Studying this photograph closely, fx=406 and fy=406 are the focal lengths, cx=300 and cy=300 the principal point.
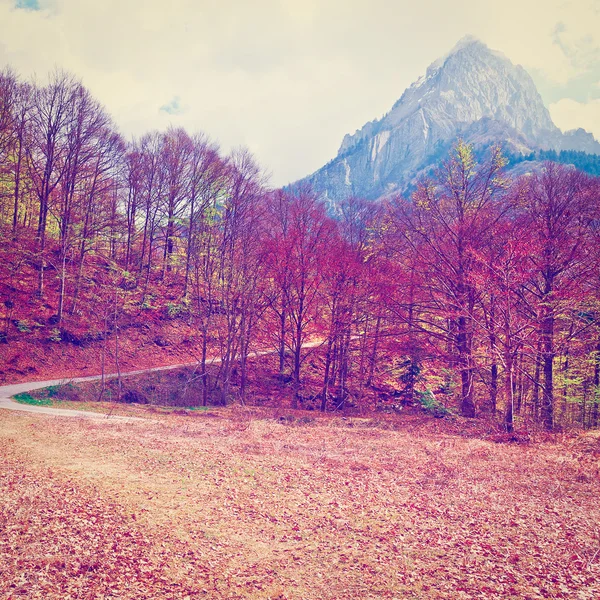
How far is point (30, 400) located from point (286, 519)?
50.9ft

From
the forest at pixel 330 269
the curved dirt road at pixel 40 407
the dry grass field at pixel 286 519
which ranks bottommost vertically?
the dry grass field at pixel 286 519

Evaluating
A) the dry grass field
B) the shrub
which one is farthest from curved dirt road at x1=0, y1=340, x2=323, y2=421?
the shrub

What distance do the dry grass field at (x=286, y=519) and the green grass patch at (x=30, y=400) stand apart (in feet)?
15.3

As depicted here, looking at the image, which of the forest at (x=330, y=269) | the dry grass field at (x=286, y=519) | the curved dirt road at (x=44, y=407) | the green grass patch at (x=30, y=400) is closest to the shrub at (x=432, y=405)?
the forest at (x=330, y=269)

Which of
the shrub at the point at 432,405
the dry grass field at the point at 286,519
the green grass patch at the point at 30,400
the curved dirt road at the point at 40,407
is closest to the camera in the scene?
the dry grass field at the point at 286,519

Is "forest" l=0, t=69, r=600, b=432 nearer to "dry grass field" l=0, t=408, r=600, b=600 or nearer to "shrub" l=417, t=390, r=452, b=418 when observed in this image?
"shrub" l=417, t=390, r=452, b=418

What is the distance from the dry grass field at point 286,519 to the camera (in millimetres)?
5723

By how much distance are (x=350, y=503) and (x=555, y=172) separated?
21.7 m

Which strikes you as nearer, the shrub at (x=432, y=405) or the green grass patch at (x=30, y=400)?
the green grass patch at (x=30, y=400)

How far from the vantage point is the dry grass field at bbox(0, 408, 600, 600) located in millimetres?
5723

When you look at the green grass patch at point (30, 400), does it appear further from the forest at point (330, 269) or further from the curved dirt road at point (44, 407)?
the forest at point (330, 269)

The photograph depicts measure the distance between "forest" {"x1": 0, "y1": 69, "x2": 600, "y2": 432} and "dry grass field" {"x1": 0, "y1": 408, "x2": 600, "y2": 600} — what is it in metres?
5.94

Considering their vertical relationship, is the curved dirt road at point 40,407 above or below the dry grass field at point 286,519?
above

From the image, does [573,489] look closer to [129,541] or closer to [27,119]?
[129,541]
